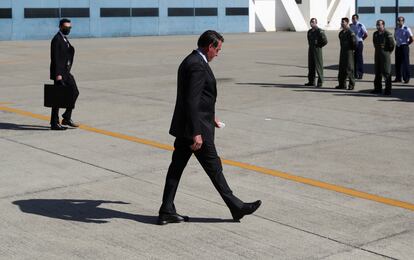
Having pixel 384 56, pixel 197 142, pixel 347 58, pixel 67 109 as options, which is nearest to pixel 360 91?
pixel 347 58

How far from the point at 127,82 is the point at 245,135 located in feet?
26.2

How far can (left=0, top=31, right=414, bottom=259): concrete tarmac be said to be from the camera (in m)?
6.73

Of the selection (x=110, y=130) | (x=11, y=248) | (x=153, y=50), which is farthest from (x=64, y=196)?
(x=153, y=50)

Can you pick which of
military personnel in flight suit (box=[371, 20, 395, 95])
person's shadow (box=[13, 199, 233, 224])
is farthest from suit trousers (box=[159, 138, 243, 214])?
military personnel in flight suit (box=[371, 20, 395, 95])

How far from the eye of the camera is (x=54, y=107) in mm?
12203

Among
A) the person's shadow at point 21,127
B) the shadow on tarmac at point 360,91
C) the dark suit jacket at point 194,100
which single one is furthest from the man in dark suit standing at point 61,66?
the shadow on tarmac at point 360,91

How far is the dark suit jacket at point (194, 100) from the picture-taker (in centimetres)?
688

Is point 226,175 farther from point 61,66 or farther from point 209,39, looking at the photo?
point 61,66

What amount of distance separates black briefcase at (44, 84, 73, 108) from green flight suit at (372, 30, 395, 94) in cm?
760

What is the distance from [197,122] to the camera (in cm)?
692

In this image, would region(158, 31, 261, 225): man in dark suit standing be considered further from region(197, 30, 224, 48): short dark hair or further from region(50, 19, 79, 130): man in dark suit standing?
region(50, 19, 79, 130): man in dark suit standing

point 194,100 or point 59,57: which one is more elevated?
point 59,57

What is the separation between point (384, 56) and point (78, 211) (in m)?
10.8

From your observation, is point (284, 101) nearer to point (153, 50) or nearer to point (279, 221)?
point (279, 221)
